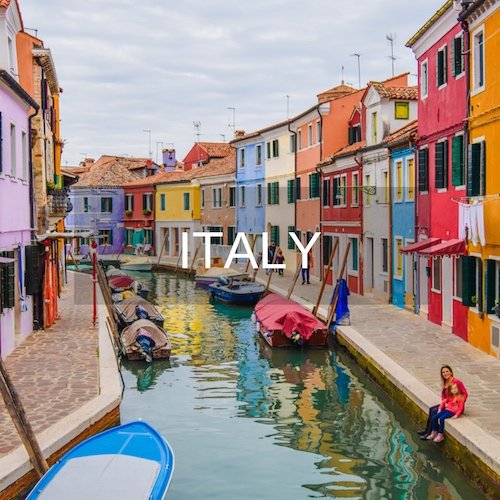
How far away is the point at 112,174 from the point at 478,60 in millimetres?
51188

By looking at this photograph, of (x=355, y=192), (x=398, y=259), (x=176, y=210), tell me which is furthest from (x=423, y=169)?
(x=176, y=210)

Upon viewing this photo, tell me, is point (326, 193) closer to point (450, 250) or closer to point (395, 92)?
point (395, 92)

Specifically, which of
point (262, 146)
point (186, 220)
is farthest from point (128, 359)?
point (186, 220)

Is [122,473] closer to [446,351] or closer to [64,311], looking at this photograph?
[446,351]

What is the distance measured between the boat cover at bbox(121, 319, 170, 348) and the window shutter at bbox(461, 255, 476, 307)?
7.93m

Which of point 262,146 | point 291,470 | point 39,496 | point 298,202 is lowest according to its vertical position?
point 291,470

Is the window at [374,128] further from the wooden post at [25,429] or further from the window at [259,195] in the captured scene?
the wooden post at [25,429]

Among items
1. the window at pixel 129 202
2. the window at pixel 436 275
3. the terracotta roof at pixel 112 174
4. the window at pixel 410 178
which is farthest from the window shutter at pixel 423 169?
the terracotta roof at pixel 112 174

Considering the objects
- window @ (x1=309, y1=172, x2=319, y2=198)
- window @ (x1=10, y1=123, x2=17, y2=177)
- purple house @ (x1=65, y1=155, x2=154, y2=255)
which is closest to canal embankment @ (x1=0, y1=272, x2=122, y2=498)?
window @ (x1=10, y1=123, x2=17, y2=177)

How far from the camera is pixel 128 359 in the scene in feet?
68.8

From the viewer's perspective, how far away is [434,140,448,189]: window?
2142 cm

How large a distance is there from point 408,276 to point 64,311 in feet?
37.7

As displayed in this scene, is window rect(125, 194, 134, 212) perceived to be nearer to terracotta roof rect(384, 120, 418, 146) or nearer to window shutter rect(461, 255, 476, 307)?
terracotta roof rect(384, 120, 418, 146)

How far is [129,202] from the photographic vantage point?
2562 inches
